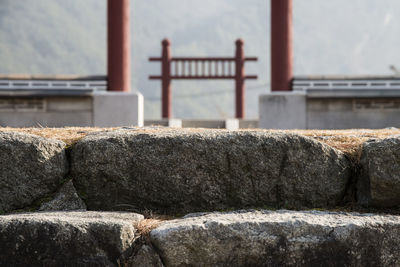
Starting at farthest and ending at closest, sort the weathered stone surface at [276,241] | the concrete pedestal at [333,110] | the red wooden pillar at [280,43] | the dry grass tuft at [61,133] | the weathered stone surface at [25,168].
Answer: the red wooden pillar at [280,43]
the concrete pedestal at [333,110]
the dry grass tuft at [61,133]
the weathered stone surface at [25,168]
the weathered stone surface at [276,241]

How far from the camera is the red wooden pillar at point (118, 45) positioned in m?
8.91

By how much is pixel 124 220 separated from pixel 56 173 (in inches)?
19.8

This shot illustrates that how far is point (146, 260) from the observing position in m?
2.21

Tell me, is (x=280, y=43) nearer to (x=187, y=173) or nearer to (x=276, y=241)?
(x=187, y=173)

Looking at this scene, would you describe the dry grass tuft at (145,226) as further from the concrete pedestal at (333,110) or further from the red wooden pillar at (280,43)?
the red wooden pillar at (280,43)

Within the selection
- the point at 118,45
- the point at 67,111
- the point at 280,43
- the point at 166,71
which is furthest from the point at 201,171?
the point at 166,71

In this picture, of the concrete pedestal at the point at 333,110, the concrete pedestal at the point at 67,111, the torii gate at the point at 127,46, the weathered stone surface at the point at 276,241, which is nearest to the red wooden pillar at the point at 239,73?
the torii gate at the point at 127,46

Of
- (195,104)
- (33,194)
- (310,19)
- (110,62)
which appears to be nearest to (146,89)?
(195,104)

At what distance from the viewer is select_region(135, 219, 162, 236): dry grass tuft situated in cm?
227

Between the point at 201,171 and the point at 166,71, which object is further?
the point at 166,71

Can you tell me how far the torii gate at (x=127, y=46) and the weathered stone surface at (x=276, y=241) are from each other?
6823 mm

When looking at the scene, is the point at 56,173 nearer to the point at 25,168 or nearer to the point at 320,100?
the point at 25,168

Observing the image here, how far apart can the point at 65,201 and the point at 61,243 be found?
38cm

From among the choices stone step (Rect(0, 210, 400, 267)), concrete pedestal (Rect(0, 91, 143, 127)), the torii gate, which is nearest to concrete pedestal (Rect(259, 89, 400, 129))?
the torii gate
